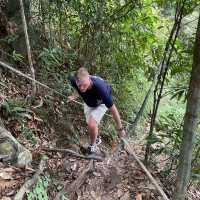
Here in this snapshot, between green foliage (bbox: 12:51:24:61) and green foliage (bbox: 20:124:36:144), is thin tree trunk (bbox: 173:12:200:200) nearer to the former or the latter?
green foliage (bbox: 20:124:36:144)

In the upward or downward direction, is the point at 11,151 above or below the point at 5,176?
above

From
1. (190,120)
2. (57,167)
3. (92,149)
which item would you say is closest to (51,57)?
(92,149)

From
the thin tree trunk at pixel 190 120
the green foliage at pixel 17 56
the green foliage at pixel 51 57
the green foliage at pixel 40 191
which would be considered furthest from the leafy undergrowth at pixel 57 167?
the thin tree trunk at pixel 190 120

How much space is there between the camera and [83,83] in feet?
16.3

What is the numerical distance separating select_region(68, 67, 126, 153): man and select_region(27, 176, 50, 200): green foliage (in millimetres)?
1240

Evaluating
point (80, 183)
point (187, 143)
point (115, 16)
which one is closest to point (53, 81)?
point (115, 16)

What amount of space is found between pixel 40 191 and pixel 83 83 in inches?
56.4

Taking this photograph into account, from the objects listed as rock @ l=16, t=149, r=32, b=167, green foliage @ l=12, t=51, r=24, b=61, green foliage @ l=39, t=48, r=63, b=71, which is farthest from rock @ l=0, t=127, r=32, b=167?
green foliage @ l=39, t=48, r=63, b=71

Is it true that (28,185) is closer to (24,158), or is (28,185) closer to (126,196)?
(24,158)

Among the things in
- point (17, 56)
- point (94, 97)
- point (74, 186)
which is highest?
point (17, 56)

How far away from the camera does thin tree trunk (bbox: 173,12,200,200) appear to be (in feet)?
10.5

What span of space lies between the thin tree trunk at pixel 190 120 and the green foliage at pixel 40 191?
4.49ft

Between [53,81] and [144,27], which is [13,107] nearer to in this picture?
[53,81]

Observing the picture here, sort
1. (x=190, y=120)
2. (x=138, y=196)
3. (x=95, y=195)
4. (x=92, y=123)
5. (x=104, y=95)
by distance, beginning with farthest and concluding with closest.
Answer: (x=92, y=123), (x=104, y=95), (x=138, y=196), (x=95, y=195), (x=190, y=120)
